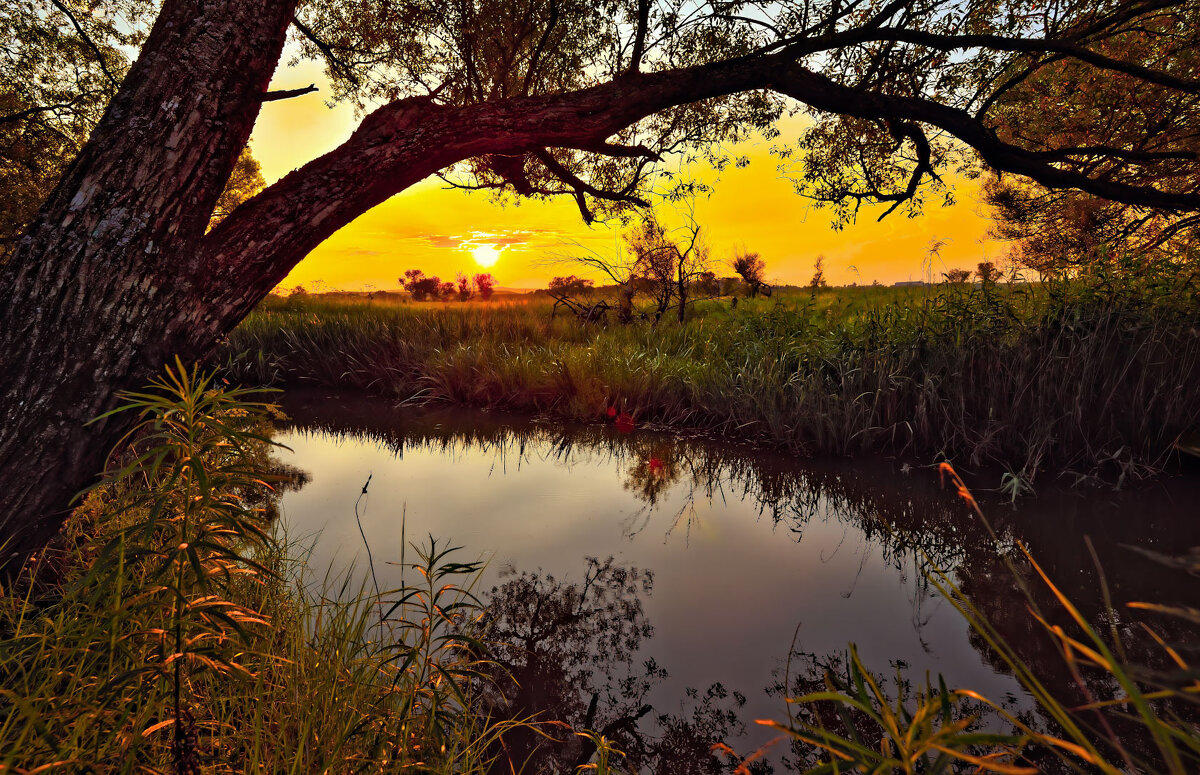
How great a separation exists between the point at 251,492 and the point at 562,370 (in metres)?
3.85

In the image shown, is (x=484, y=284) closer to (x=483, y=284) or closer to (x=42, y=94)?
(x=483, y=284)

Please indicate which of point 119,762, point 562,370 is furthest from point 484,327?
point 119,762

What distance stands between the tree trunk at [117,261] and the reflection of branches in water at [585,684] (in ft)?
7.21

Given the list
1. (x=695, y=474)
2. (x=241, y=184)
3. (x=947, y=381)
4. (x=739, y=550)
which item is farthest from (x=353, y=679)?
(x=241, y=184)

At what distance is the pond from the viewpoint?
2.38 meters

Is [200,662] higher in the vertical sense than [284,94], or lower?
lower

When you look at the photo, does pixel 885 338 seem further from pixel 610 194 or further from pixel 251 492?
pixel 251 492

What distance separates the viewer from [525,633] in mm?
2643

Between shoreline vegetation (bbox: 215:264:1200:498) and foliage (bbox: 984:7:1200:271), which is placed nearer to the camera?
shoreline vegetation (bbox: 215:264:1200:498)

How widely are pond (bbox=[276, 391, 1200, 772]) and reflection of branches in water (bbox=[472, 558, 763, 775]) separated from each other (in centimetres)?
2

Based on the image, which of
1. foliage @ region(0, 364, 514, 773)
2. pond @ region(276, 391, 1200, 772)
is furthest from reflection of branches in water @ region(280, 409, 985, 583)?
foliage @ region(0, 364, 514, 773)

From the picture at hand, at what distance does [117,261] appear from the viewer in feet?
9.37

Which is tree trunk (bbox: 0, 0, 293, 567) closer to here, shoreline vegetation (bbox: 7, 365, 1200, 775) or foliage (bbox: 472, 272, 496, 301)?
shoreline vegetation (bbox: 7, 365, 1200, 775)

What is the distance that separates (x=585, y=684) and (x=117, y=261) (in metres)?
3.11
